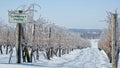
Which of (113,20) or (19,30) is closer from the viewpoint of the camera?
(113,20)

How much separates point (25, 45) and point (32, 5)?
341 cm

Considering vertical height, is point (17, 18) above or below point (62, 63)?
above

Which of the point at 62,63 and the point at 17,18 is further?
the point at 62,63

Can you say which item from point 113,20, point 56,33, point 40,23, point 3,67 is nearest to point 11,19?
point 3,67

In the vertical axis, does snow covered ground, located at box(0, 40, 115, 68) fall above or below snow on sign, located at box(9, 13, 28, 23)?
below

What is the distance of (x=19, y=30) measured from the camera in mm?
12398

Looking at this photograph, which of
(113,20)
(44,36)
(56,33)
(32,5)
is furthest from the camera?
(56,33)

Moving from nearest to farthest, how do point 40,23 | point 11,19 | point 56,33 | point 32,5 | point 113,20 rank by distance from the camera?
point 113,20 < point 11,19 < point 32,5 < point 40,23 < point 56,33

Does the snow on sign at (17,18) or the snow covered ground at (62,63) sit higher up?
the snow on sign at (17,18)

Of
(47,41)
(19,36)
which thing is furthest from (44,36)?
(19,36)

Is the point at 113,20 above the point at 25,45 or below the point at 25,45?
above

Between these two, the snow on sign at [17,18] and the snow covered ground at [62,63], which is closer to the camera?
the snow covered ground at [62,63]

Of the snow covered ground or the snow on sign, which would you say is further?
the snow on sign

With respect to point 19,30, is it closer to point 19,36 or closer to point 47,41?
point 19,36
